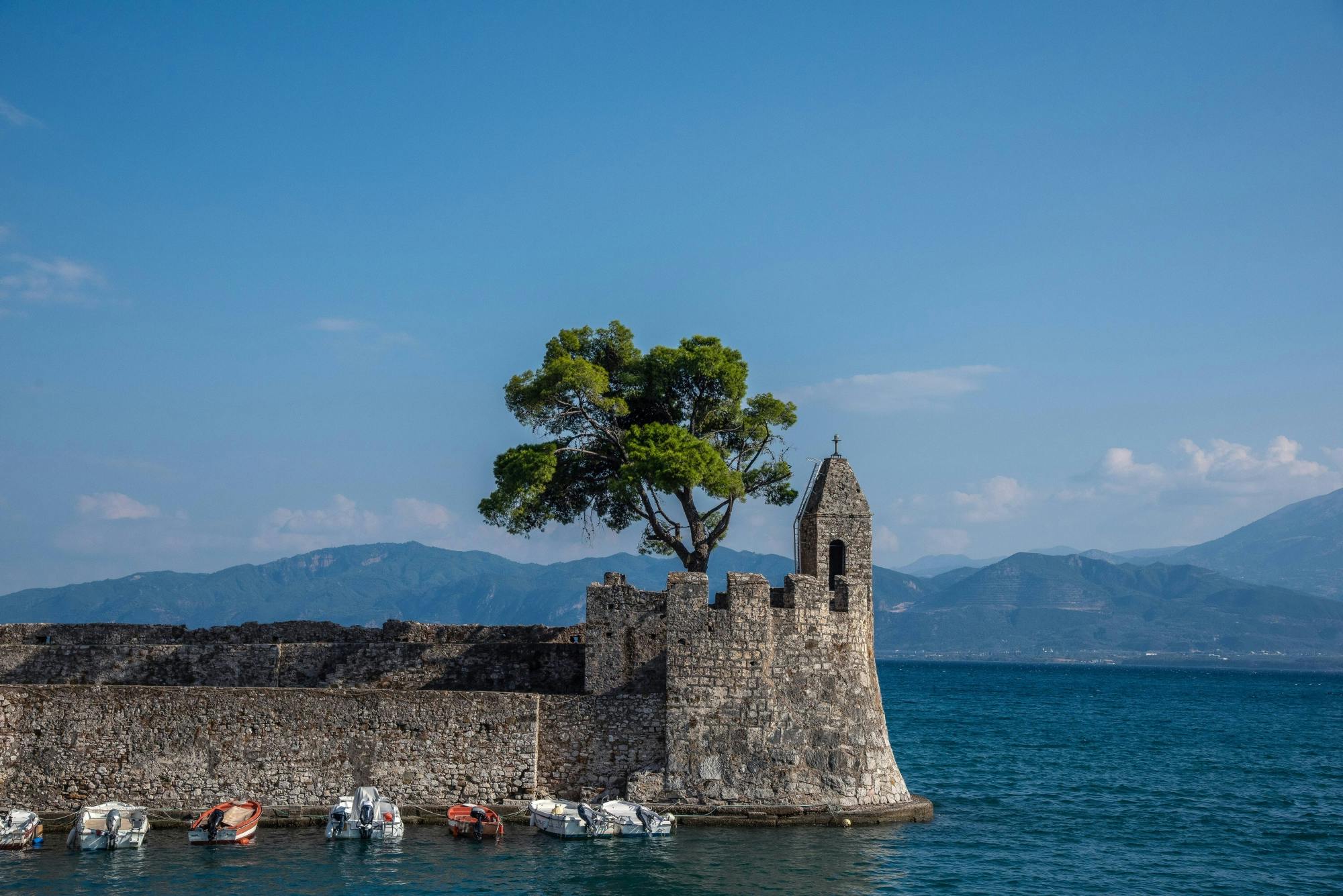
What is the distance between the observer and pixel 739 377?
39.1 meters

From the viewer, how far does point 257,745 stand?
31219mm

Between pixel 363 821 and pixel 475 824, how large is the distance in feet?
8.85

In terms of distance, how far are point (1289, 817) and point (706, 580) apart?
79.7 feet

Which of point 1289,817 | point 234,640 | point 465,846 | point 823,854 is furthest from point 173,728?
point 1289,817

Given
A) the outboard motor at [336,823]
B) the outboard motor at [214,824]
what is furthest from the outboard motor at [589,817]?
the outboard motor at [214,824]

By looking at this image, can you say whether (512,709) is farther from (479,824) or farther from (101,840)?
(101,840)

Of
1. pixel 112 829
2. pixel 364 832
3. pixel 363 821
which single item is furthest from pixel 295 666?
pixel 112 829

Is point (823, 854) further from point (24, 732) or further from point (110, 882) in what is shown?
point (24, 732)

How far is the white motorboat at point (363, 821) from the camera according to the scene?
1172 inches

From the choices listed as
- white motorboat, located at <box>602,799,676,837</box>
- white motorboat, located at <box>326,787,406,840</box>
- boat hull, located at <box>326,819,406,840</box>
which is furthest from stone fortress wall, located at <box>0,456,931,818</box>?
boat hull, located at <box>326,819,406,840</box>

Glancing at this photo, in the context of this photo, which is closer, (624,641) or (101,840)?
(101,840)

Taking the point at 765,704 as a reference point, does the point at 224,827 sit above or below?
below

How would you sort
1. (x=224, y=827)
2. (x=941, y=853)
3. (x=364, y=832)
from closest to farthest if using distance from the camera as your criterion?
(x=224, y=827), (x=364, y=832), (x=941, y=853)

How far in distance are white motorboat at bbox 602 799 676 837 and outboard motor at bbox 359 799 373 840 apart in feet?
18.6
